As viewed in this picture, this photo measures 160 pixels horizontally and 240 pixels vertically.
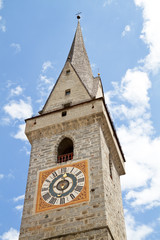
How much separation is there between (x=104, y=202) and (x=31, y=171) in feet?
13.0

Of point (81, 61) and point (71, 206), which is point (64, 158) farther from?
point (81, 61)

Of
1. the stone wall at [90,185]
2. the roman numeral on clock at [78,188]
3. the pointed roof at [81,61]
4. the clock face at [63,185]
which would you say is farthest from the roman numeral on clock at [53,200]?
the pointed roof at [81,61]

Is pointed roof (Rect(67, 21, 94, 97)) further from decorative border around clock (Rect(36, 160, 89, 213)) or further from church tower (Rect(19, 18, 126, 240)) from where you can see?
decorative border around clock (Rect(36, 160, 89, 213))

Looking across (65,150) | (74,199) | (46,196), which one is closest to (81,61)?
(65,150)

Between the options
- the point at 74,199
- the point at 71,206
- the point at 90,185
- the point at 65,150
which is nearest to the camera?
the point at 71,206

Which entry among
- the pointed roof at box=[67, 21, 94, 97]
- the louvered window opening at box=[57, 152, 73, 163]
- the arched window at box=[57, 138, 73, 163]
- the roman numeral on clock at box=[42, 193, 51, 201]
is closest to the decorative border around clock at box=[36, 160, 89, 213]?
the roman numeral on clock at box=[42, 193, 51, 201]

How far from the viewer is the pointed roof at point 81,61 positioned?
70.1 feet

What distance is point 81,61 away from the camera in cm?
2345

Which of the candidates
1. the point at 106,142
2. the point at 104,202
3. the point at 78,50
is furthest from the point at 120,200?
the point at 78,50

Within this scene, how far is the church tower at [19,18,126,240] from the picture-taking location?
1392cm

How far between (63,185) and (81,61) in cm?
1009

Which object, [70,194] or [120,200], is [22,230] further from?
[120,200]

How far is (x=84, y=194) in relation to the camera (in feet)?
48.3

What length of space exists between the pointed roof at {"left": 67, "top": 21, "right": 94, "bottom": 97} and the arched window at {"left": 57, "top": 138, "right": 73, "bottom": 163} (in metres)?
3.29
